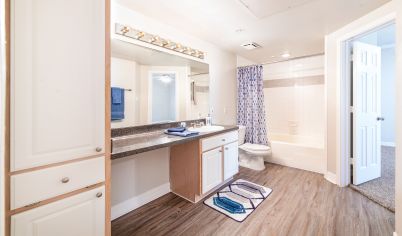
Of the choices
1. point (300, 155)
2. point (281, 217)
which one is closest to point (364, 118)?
point (300, 155)

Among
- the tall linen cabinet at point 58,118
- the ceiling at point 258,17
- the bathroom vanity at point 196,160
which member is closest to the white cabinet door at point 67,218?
the tall linen cabinet at point 58,118

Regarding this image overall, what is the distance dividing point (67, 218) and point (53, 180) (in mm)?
231

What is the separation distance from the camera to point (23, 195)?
0.82 metres

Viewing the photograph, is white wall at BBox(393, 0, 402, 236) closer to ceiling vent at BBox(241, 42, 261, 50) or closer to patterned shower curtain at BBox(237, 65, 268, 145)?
ceiling vent at BBox(241, 42, 261, 50)

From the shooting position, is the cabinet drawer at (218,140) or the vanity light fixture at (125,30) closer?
the vanity light fixture at (125,30)

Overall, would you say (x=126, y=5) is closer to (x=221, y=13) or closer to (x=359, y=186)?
(x=221, y=13)

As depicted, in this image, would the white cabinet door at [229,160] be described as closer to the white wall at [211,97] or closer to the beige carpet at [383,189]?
the white wall at [211,97]

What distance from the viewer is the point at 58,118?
3.03 feet

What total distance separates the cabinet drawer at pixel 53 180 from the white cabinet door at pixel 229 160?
63.3 inches

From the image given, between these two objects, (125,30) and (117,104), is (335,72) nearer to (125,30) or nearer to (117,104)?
(125,30)

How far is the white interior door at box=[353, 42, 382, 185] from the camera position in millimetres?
2426

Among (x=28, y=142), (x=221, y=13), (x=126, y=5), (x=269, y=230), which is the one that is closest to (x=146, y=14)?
(x=126, y=5)

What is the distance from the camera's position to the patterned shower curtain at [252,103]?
336 cm

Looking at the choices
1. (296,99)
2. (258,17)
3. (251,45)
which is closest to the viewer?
(258,17)
